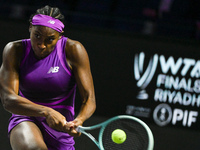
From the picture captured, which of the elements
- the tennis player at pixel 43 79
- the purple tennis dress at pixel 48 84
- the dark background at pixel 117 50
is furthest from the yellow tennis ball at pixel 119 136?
the dark background at pixel 117 50

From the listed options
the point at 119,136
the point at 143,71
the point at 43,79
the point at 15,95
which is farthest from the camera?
the point at 143,71

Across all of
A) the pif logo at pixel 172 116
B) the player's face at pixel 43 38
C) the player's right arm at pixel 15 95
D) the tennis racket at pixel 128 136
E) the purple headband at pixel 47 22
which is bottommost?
the pif logo at pixel 172 116

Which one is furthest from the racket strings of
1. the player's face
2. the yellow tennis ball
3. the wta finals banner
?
the wta finals banner

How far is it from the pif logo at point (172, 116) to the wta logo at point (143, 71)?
287 mm

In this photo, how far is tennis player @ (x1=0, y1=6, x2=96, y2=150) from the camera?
9.92 ft

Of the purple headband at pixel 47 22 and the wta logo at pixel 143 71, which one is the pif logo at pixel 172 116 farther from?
the purple headband at pixel 47 22

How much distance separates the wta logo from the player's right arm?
313cm

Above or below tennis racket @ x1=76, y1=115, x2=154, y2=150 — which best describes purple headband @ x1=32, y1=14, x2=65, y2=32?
above

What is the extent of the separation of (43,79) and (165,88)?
10.6 feet

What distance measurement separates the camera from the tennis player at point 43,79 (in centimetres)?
302

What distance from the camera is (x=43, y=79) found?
3184 millimetres

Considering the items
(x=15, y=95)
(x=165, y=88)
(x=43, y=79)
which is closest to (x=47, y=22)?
(x=43, y=79)

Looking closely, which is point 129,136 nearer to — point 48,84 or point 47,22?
point 48,84

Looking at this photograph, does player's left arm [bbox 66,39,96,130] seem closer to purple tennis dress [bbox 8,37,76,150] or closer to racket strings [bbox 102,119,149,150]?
purple tennis dress [bbox 8,37,76,150]
